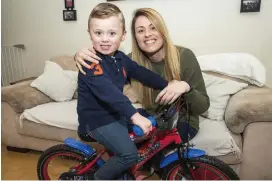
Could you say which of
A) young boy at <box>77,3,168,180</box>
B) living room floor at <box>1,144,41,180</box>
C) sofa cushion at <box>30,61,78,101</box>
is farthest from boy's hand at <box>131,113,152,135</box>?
sofa cushion at <box>30,61,78,101</box>

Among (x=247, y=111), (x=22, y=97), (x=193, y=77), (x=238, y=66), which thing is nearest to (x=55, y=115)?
(x=22, y=97)

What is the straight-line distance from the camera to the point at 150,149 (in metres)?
1.32

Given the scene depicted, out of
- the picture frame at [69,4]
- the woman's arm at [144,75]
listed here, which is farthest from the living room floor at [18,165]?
the picture frame at [69,4]

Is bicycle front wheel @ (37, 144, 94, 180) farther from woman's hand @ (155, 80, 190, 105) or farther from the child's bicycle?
woman's hand @ (155, 80, 190, 105)

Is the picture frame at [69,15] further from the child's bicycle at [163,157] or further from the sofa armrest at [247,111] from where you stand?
the sofa armrest at [247,111]

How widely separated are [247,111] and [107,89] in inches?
35.5

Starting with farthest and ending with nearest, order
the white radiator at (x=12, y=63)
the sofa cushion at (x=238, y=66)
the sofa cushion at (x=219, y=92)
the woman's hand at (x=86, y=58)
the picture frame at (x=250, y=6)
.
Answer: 1. the white radiator at (x=12, y=63)
2. the picture frame at (x=250, y=6)
3. the sofa cushion at (x=238, y=66)
4. the sofa cushion at (x=219, y=92)
5. the woman's hand at (x=86, y=58)

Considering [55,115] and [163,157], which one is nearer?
[163,157]

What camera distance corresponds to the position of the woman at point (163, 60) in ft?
4.67

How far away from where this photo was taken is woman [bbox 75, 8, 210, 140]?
1424mm

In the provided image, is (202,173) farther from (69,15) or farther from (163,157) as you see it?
(69,15)

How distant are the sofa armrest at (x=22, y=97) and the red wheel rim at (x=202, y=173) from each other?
4.30 ft

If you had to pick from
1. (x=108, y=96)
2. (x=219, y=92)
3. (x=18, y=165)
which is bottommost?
(x=18, y=165)

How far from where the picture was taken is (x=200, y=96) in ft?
4.46
